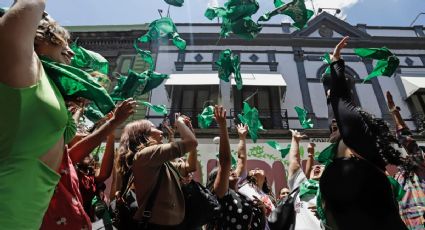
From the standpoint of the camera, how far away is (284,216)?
310 centimetres

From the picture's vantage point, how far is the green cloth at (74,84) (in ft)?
4.25

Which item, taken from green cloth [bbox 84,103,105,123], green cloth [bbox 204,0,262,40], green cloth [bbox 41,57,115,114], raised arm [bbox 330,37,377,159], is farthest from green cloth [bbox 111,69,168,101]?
raised arm [bbox 330,37,377,159]

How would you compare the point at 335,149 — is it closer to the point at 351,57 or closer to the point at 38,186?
the point at 38,186

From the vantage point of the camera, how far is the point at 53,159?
3.98 feet

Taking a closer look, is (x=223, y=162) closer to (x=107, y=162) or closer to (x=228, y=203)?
(x=228, y=203)

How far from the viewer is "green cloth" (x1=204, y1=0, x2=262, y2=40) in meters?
4.28

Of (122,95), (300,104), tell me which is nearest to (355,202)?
(122,95)

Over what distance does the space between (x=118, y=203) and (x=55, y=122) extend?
1316 millimetres

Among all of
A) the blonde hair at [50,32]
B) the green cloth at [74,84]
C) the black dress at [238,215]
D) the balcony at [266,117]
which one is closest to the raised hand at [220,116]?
the black dress at [238,215]

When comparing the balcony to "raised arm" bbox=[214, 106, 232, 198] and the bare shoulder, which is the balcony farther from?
the bare shoulder

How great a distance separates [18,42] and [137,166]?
1.30 m

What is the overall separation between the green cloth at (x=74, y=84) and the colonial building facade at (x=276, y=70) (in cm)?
836

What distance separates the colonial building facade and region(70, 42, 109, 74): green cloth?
6894 mm

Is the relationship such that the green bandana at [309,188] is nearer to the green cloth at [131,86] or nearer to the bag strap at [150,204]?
the bag strap at [150,204]
